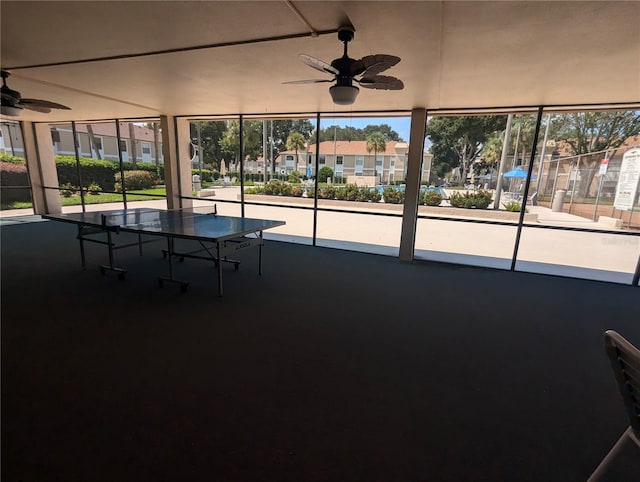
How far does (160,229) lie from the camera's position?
12.2ft

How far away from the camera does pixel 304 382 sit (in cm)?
225

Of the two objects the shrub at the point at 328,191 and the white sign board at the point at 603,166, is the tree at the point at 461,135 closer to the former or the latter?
the shrub at the point at 328,191

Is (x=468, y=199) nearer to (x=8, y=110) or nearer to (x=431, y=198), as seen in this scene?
(x=431, y=198)

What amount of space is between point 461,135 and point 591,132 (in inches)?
347

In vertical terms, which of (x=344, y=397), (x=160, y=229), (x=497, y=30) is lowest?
(x=344, y=397)

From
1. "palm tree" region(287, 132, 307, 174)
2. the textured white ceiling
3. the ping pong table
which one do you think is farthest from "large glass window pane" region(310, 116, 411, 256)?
"palm tree" region(287, 132, 307, 174)

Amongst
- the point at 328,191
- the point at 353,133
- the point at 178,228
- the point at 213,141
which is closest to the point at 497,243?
the point at 328,191

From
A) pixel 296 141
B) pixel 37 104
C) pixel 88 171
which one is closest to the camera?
pixel 37 104

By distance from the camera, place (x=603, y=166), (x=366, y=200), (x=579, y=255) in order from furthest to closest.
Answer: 1. (x=366, y=200)
2. (x=579, y=255)
3. (x=603, y=166)

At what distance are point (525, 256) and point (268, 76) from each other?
571 centimetres

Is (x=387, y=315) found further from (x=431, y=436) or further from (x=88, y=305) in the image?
(x=88, y=305)

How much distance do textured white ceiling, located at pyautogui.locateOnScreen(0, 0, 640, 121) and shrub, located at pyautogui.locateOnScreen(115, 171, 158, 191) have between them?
653 cm

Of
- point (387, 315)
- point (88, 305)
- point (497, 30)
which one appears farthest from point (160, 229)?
point (497, 30)

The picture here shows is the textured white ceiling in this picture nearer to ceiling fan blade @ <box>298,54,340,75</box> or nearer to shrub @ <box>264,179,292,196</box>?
ceiling fan blade @ <box>298,54,340,75</box>
